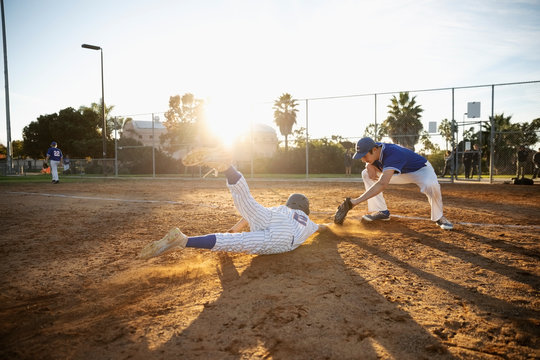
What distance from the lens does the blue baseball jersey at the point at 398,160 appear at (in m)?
4.66

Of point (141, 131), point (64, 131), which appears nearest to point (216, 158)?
point (64, 131)

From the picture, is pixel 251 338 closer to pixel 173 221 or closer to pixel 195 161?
pixel 195 161

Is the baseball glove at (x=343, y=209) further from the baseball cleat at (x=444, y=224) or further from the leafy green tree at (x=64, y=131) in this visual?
the leafy green tree at (x=64, y=131)

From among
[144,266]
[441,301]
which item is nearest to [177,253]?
[144,266]

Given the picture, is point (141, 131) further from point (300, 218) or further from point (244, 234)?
point (244, 234)

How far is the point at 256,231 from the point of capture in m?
3.45

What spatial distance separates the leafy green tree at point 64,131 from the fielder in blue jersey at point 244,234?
46.6 m

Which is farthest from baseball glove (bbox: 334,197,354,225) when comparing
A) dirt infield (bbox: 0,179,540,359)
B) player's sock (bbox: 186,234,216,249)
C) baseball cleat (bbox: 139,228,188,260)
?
baseball cleat (bbox: 139,228,188,260)

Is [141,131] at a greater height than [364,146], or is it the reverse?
[141,131]

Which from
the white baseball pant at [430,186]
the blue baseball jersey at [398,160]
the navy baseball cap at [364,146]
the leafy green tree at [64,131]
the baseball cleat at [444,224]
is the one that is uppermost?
the leafy green tree at [64,131]

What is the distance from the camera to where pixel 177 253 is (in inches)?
157

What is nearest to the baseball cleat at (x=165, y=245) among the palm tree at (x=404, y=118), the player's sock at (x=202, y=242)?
the player's sock at (x=202, y=242)

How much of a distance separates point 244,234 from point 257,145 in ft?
109

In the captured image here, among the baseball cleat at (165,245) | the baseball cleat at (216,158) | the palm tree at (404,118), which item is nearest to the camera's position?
the baseball cleat at (165,245)
